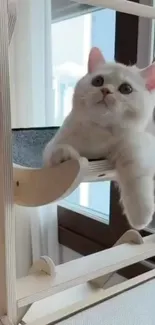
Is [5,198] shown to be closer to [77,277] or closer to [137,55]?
[77,277]

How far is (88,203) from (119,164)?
0.91 metres

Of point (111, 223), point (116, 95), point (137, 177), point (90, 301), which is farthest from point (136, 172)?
point (111, 223)

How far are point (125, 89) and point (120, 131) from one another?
69 millimetres

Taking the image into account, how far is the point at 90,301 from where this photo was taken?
704mm

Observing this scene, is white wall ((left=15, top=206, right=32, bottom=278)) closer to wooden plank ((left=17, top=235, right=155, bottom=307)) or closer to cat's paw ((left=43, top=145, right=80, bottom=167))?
wooden plank ((left=17, top=235, right=155, bottom=307))

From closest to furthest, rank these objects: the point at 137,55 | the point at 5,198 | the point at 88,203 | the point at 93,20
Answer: the point at 5,198
the point at 137,55
the point at 93,20
the point at 88,203

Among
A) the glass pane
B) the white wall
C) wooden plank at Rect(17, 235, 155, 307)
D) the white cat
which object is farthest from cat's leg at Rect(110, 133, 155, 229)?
the white wall

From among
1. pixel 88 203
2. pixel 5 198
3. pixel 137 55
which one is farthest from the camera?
pixel 88 203

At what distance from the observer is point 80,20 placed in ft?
4.84

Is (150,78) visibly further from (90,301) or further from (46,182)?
(90,301)

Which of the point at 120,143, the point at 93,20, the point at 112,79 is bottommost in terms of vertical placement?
the point at 120,143

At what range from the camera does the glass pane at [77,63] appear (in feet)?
4.66

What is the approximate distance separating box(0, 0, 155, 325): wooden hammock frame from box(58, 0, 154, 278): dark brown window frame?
47cm

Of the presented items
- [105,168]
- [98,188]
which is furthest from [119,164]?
[98,188]
